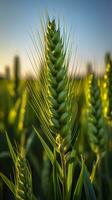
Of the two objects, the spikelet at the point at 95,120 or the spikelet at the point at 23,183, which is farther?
the spikelet at the point at 95,120

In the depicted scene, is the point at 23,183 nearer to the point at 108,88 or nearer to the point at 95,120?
the point at 95,120

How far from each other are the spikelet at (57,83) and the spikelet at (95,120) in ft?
0.92

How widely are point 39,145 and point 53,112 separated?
4.00 ft

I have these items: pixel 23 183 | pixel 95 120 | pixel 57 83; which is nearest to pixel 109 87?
pixel 95 120

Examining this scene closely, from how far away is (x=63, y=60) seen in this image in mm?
886

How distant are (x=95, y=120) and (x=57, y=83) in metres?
0.31

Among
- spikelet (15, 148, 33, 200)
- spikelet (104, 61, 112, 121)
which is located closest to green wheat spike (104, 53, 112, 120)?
spikelet (104, 61, 112, 121)

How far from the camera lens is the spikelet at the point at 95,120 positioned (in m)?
1.16

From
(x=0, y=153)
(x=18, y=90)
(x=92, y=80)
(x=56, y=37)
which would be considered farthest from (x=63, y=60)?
(x=18, y=90)

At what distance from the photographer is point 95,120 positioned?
3.80ft

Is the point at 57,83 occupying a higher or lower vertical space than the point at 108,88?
higher

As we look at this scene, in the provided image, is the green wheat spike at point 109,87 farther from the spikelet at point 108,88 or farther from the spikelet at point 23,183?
the spikelet at point 23,183

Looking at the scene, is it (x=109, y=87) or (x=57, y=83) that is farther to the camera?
(x=109, y=87)

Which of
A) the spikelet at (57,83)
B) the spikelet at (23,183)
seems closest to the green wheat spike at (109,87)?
the spikelet at (57,83)
